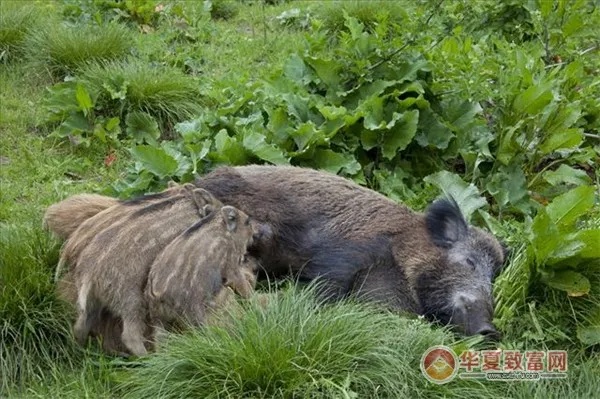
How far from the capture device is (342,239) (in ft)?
17.7

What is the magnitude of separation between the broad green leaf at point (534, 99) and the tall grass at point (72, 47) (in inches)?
147

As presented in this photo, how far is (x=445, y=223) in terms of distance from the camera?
18.3ft

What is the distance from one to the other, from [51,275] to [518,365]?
257 centimetres

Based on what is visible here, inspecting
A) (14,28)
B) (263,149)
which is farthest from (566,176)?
(14,28)

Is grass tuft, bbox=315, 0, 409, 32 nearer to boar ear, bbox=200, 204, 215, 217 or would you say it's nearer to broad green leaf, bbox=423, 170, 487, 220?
broad green leaf, bbox=423, 170, 487, 220

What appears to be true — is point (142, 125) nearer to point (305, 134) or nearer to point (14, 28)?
point (305, 134)

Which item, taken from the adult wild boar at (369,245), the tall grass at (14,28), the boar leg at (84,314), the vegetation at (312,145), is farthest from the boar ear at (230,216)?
the tall grass at (14,28)

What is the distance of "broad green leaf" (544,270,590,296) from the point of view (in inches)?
202

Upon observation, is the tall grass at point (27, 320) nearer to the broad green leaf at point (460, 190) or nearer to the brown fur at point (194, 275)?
the brown fur at point (194, 275)

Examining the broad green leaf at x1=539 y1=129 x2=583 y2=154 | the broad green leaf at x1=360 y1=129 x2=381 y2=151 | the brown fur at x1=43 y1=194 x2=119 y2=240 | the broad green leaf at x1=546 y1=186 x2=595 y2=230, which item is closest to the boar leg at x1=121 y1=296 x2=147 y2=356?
the brown fur at x1=43 y1=194 x2=119 y2=240

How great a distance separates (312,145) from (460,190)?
3.48ft

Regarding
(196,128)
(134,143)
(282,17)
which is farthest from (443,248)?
(282,17)

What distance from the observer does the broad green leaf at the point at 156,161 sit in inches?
244

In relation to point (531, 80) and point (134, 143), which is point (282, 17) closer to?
point (134, 143)
